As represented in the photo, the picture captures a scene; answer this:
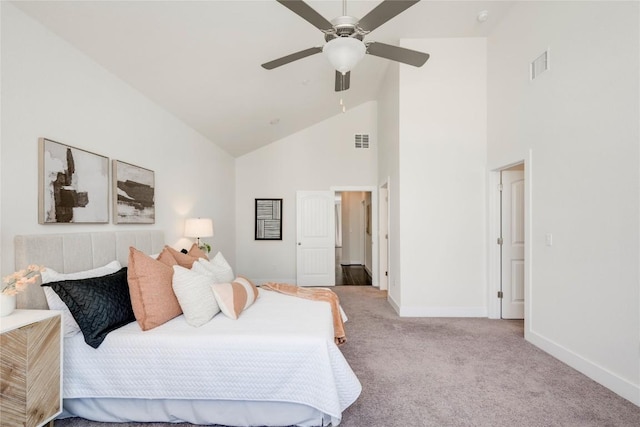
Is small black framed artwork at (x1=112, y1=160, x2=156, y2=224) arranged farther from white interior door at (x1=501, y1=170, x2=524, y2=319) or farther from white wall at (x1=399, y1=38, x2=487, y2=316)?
white interior door at (x1=501, y1=170, x2=524, y2=319)

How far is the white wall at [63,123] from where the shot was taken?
1935mm

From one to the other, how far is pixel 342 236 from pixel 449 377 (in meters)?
7.89

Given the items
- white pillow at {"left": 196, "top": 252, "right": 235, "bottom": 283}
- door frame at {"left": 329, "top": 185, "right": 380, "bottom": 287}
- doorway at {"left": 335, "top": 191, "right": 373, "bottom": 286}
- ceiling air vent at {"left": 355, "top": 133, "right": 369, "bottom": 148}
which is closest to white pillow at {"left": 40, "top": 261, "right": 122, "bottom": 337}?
white pillow at {"left": 196, "top": 252, "right": 235, "bottom": 283}

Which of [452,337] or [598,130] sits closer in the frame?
[598,130]

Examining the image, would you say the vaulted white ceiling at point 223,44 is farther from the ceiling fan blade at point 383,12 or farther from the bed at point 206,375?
the bed at point 206,375

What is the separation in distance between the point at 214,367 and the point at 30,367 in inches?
35.7

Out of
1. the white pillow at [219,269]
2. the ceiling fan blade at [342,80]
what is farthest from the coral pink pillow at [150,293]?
the ceiling fan blade at [342,80]

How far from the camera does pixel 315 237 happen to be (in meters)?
6.35

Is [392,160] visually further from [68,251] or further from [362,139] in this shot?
[68,251]

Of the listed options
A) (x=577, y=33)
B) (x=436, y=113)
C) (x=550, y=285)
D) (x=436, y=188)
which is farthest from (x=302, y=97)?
(x=550, y=285)

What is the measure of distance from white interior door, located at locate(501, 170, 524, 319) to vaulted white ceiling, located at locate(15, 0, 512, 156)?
6.22 ft

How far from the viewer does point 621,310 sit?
7.29 feet

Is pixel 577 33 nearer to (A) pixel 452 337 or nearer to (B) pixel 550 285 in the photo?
(B) pixel 550 285

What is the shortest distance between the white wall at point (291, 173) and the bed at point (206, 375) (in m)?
4.46
